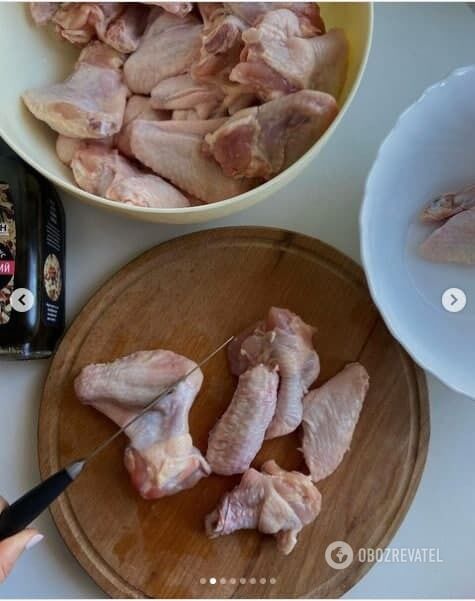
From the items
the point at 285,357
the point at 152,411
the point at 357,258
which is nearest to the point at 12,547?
the point at 152,411

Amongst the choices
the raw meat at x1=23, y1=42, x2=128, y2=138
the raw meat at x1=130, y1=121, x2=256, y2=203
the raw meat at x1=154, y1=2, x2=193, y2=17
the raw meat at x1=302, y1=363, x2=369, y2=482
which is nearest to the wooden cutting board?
the raw meat at x1=302, y1=363, x2=369, y2=482

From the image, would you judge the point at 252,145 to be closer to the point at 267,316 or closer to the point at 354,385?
the point at 267,316

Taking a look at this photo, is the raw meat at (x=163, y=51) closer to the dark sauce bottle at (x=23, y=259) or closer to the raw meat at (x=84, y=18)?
the raw meat at (x=84, y=18)

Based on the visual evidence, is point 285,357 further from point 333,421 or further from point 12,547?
point 12,547

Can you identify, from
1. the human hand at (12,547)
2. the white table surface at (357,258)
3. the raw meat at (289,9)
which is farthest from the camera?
the white table surface at (357,258)

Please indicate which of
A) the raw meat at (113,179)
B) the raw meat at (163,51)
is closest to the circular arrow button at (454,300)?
the raw meat at (113,179)

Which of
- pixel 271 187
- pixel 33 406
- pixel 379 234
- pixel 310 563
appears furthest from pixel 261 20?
pixel 310 563
